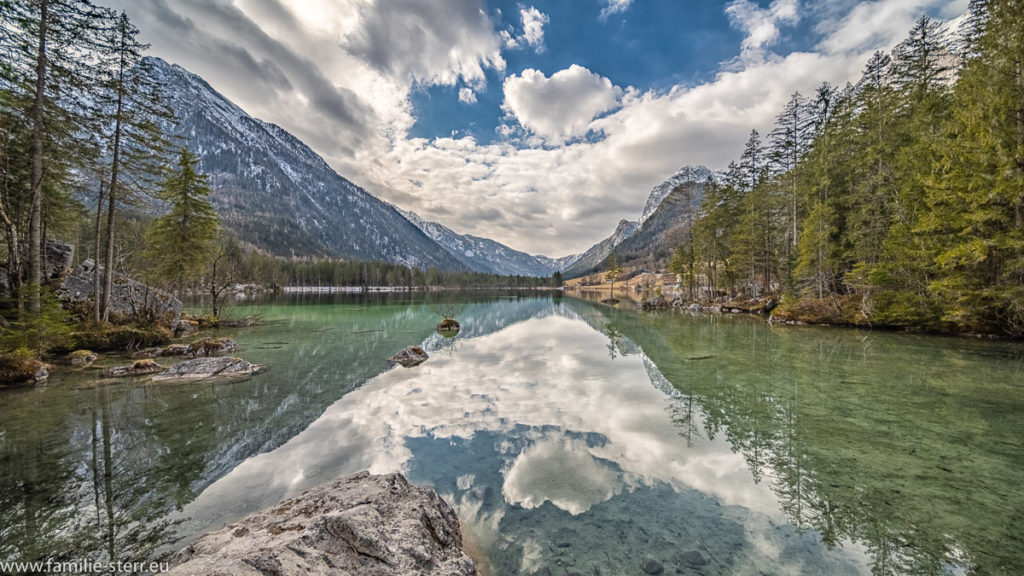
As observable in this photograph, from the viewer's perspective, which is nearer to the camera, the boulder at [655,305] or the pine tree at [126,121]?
the pine tree at [126,121]

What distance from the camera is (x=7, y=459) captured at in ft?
19.8

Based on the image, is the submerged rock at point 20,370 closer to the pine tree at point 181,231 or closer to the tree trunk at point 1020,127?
the pine tree at point 181,231

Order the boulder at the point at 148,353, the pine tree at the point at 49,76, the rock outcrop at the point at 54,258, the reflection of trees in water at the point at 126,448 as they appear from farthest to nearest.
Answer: the rock outcrop at the point at 54,258, the boulder at the point at 148,353, the pine tree at the point at 49,76, the reflection of trees in water at the point at 126,448

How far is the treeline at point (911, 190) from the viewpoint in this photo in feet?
49.2

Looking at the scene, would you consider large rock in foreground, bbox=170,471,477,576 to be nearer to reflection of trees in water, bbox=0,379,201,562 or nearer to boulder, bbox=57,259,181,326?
reflection of trees in water, bbox=0,379,201,562

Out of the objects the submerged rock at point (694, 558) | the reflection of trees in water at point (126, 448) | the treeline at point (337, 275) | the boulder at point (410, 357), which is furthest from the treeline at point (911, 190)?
the treeline at point (337, 275)

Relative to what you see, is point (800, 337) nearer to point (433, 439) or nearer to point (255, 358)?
point (433, 439)

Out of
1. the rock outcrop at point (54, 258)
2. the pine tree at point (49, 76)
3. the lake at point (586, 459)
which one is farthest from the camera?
the rock outcrop at point (54, 258)

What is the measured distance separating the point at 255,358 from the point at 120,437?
8624 mm

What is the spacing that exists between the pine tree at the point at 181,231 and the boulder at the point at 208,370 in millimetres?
16650

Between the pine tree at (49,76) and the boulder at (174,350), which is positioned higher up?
the pine tree at (49,76)

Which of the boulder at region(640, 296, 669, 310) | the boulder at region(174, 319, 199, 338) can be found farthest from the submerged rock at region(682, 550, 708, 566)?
the boulder at region(640, 296, 669, 310)

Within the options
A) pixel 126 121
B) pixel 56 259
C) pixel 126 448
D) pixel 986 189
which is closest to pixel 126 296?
pixel 56 259

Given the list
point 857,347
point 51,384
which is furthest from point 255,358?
point 857,347
